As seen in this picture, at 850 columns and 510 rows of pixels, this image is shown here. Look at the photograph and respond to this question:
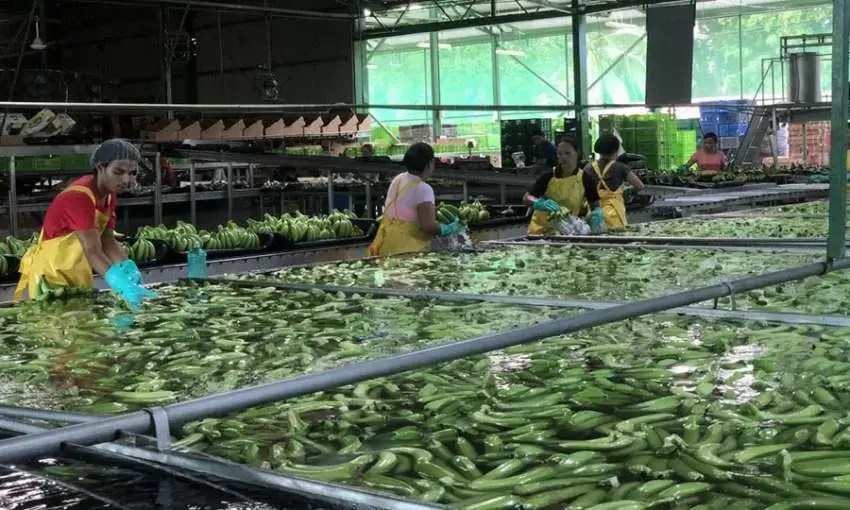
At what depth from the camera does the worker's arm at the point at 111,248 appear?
4715 millimetres

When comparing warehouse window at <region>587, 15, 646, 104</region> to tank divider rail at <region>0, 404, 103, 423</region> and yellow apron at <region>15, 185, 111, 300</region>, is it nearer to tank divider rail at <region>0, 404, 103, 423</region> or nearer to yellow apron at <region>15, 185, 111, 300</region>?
yellow apron at <region>15, 185, 111, 300</region>

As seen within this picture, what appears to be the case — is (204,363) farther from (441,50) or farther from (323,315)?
(441,50)

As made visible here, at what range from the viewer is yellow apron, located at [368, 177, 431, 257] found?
20.2 ft

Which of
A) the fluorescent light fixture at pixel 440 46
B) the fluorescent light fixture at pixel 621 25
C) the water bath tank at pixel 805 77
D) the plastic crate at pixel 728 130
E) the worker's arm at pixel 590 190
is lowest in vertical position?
the worker's arm at pixel 590 190

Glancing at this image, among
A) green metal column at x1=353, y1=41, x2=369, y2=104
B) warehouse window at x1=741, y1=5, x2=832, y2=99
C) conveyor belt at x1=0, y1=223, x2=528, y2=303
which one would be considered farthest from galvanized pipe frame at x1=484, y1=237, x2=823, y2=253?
green metal column at x1=353, y1=41, x2=369, y2=104

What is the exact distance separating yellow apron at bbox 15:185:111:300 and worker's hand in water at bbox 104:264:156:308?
1.26 feet

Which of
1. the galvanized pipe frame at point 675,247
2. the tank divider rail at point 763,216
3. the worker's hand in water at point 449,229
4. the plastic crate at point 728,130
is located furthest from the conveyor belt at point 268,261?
the plastic crate at point 728,130

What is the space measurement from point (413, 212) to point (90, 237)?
226 centimetres

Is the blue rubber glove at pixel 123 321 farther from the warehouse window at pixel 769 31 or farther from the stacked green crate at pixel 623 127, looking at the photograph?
the warehouse window at pixel 769 31

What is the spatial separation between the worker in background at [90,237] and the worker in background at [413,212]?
193cm

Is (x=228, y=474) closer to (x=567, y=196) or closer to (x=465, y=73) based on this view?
(x=567, y=196)

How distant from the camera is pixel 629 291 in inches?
165

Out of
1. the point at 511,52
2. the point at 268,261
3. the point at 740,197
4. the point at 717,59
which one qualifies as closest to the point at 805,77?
the point at 740,197

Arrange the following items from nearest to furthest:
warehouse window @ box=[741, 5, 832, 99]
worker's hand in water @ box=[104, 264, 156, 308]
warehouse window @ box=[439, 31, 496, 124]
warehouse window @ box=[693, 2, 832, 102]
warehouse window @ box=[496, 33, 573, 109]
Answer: worker's hand in water @ box=[104, 264, 156, 308] → warehouse window @ box=[741, 5, 832, 99] → warehouse window @ box=[693, 2, 832, 102] → warehouse window @ box=[496, 33, 573, 109] → warehouse window @ box=[439, 31, 496, 124]
